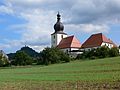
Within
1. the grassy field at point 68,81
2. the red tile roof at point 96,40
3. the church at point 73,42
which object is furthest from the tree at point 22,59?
the grassy field at point 68,81

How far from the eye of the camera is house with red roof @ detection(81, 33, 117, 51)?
152 m

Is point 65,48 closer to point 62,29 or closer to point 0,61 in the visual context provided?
point 62,29

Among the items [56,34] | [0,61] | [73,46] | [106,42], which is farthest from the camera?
[56,34]

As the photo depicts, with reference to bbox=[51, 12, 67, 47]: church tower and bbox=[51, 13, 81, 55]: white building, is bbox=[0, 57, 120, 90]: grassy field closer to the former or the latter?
bbox=[51, 13, 81, 55]: white building

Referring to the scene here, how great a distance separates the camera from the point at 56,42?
617ft

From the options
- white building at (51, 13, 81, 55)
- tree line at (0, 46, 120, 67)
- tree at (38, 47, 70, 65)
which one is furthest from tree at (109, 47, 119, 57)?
white building at (51, 13, 81, 55)

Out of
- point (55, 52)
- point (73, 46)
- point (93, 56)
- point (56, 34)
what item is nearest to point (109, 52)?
point (93, 56)

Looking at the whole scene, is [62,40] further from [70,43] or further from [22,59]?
[22,59]

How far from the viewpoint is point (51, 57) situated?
120750 millimetres

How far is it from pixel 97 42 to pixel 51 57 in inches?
1495

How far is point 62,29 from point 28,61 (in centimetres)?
6108

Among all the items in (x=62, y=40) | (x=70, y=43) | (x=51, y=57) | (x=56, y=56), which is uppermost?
(x=62, y=40)

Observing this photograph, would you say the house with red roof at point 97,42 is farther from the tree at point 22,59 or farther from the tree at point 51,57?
the tree at point 22,59

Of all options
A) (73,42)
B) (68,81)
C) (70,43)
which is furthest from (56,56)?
(68,81)
